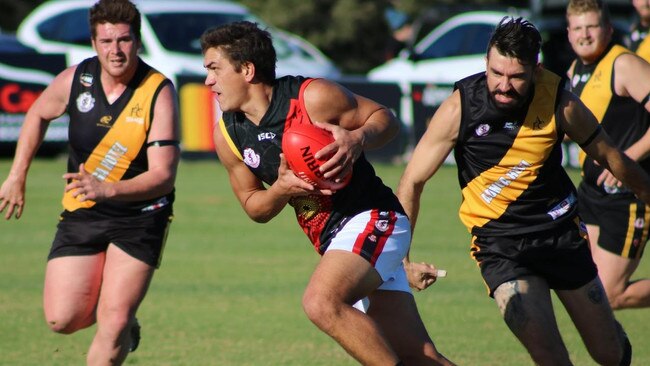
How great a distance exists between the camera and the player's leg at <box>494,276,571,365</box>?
18.2ft

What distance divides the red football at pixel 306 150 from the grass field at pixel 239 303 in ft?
7.51

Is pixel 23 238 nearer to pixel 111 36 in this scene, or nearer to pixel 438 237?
pixel 438 237

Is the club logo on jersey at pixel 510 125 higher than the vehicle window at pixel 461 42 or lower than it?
higher

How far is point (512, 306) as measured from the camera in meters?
5.64

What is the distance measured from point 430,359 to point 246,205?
1.21 m

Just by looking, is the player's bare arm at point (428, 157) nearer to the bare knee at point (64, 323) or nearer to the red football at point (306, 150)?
the red football at point (306, 150)

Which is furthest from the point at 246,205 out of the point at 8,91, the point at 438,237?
the point at 8,91

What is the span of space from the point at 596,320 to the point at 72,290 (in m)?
2.89

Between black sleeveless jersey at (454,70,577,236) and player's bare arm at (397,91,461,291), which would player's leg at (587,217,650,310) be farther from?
player's bare arm at (397,91,461,291)

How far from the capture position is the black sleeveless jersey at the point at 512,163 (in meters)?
5.69

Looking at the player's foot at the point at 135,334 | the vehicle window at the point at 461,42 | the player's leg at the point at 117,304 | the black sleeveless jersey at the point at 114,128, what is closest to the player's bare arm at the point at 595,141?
the black sleeveless jersey at the point at 114,128

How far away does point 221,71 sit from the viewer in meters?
5.59

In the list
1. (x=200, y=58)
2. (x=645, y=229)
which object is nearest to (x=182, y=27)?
(x=200, y=58)

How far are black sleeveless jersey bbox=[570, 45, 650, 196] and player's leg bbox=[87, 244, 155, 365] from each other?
125 inches
